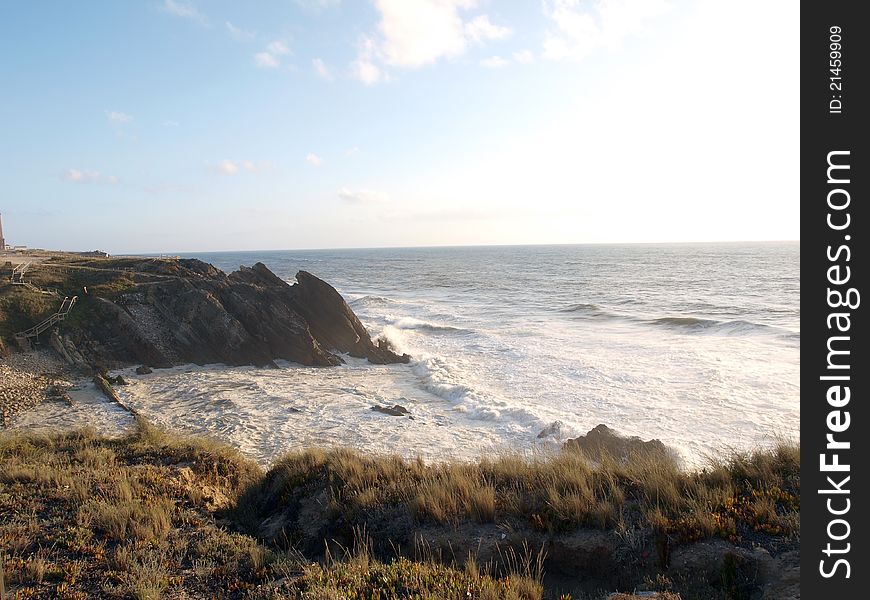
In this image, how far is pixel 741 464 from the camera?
21.6ft

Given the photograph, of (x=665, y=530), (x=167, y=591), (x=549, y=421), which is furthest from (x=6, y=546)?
(x=549, y=421)

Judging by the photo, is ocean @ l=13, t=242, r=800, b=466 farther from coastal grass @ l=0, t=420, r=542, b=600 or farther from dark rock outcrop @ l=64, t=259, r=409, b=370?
coastal grass @ l=0, t=420, r=542, b=600

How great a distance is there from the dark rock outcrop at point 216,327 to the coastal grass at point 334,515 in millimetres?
16554

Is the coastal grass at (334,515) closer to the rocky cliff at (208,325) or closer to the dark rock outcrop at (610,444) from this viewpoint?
the dark rock outcrop at (610,444)

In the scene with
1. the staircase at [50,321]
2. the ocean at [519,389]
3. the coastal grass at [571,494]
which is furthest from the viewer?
the staircase at [50,321]

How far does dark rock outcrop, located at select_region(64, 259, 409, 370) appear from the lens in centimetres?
2375

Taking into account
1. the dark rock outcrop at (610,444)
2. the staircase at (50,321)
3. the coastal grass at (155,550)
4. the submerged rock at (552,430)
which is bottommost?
the submerged rock at (552,430)

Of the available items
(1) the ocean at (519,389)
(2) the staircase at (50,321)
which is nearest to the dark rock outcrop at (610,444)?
(1) the ocean at (519,389)

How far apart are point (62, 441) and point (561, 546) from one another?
11.0 meters

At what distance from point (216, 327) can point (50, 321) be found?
7526 millimetres

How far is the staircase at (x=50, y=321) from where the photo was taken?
72.5 feet

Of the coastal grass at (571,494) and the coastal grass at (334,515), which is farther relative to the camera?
the coastal grass at (571,494)

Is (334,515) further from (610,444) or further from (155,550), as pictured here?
(610,444)

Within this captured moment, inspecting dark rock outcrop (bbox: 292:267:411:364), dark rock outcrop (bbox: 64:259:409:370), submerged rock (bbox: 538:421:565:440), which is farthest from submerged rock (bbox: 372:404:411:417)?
dark rock outcrop (bbox: 292:267:411:364)
